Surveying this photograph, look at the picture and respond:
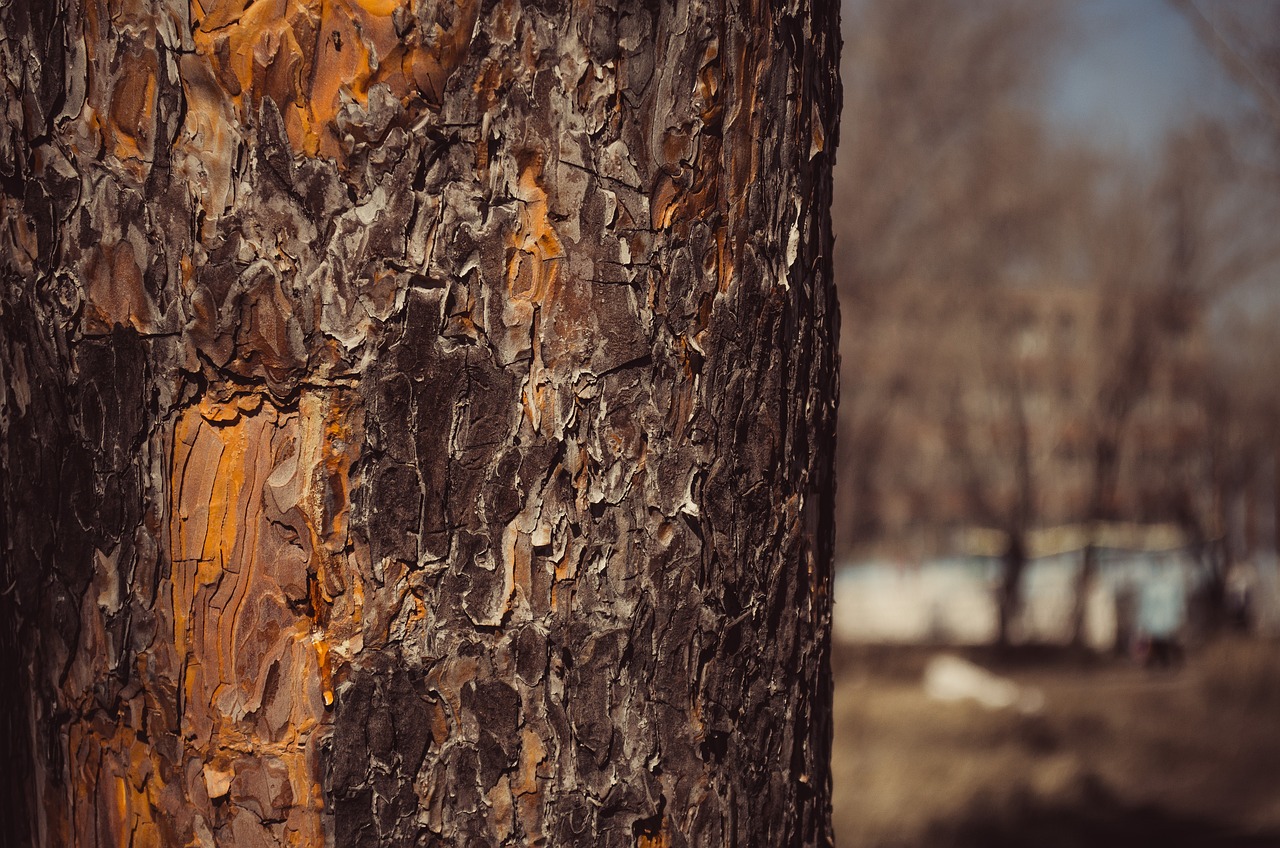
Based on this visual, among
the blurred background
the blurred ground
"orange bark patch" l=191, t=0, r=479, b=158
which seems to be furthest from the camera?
the blurred background

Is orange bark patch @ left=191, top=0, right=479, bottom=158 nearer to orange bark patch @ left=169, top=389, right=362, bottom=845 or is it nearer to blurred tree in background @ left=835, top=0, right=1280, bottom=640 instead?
orange bark patch @ left=169, top=389, right=362, bottom=845

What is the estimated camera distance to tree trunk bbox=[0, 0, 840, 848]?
1021 millimetres

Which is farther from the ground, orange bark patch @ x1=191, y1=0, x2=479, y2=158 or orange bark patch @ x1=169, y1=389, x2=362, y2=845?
orange bark patch @ x1=191, y1=0, x2=479, y2=158

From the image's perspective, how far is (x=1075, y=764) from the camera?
7.33 metres

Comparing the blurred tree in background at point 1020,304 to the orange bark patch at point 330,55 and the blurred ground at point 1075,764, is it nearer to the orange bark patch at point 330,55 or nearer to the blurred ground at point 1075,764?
the blurred ground at point 1075,764

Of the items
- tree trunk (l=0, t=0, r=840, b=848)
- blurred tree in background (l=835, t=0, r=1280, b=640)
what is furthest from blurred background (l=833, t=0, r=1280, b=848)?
tree trunk (l=0, t=0, r=840, b=848)

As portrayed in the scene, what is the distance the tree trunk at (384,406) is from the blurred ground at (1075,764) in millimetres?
5050

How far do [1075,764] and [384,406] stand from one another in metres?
7.33

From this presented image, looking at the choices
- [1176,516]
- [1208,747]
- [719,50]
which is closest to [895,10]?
[1176,516]

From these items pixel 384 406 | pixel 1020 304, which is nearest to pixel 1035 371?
pixel 1020 304

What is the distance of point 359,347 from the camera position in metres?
1.02

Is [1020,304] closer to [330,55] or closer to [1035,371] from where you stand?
[1035,371]

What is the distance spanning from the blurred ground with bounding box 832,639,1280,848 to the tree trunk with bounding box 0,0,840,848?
5.05m

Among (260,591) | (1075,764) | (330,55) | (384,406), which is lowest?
(1075,764)
